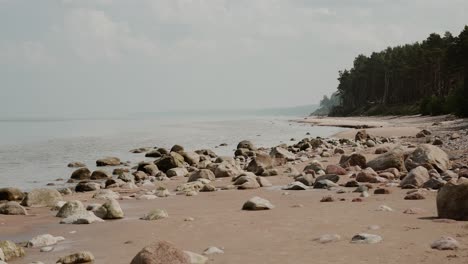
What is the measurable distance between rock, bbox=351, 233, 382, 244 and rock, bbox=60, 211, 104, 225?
5.82 metres

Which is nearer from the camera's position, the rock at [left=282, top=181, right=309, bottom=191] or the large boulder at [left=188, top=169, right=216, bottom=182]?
the rock at [left=282, top=181, right=309, bottom=191]

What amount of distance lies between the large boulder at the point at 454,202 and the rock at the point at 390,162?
352 inches

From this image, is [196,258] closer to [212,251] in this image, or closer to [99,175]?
[212,251]

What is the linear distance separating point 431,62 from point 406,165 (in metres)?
73.8

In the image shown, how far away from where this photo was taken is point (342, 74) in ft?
488

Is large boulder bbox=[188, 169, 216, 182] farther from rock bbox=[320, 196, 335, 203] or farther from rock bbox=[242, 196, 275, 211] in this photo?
rock bbox=[242, 196, 275, 211]

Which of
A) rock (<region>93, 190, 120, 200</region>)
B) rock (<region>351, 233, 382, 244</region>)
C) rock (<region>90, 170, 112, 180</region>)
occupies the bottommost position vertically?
rock (<region>90, 170, 112, 180</region>)

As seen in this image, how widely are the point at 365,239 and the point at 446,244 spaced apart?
115 cm

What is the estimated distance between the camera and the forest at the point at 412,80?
2409 inches

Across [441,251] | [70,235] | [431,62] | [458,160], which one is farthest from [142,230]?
[431,62]

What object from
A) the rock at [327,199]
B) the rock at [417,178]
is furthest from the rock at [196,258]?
the rock at [417,178]

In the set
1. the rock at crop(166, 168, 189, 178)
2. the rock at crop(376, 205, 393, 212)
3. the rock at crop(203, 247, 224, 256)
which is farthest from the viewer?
the rock at crop(166, 168, 189, 178)

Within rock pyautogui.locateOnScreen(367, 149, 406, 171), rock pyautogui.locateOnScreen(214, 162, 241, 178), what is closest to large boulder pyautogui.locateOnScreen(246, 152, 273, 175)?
rock pyautogui.locateOnScreen(214, 162, 241, 178)

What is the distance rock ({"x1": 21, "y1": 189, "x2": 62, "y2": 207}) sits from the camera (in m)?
15.1
